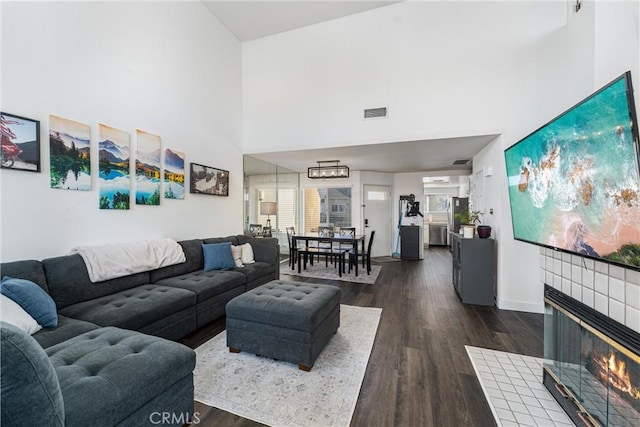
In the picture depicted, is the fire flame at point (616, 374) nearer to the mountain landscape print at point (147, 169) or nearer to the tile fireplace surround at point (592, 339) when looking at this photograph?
the tile fireplace surround at point (592, 339)

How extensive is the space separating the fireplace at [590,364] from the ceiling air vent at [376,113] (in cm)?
318

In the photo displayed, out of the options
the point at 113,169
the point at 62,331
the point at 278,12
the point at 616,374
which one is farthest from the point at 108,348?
the point at 278,12

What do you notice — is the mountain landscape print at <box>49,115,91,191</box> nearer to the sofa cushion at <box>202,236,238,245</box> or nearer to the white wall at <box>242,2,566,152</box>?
the sofa cushion at <box>202,236,238,245</box>

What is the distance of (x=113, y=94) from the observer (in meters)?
2.87

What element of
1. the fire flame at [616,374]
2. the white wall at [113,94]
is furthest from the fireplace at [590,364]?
the white wall at [113,94]

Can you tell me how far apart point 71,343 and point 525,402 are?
2918mm

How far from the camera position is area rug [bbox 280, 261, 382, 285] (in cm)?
493

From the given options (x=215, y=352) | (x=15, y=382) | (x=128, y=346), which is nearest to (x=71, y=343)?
(x=128, y=346)

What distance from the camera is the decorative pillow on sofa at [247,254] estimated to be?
159 inches

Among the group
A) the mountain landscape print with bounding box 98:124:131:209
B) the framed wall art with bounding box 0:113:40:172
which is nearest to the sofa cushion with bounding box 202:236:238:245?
the mountain landscape print with bounding box 98:124:131:209

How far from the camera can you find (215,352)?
7.73 feet

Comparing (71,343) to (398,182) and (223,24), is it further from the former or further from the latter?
(398,182)

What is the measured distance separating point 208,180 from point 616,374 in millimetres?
4640

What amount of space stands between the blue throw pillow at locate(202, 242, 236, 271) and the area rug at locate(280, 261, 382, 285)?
Answer: 6.21ft
